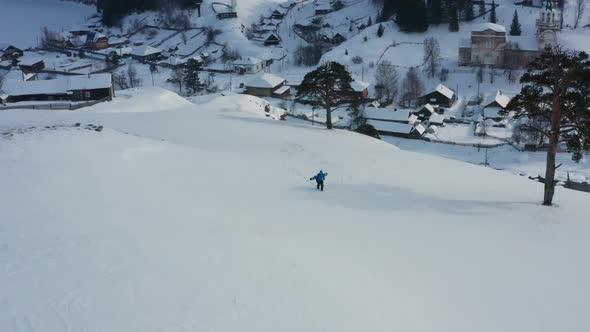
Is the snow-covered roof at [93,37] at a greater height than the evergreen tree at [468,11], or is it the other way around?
the evergreen tree at [468,11]

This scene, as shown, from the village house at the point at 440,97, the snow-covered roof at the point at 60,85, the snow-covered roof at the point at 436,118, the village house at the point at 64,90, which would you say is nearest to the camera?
the village house at the point at 64,90

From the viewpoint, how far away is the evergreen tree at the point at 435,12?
55.0 metres

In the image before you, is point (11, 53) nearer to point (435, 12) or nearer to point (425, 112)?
point (435, 12)

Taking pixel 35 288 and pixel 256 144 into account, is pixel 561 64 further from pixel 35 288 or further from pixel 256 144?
pixel 35 288

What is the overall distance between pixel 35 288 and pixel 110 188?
4321 millimetres

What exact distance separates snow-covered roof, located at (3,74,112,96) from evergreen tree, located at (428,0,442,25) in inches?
1388

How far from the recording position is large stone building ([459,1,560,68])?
152 ft

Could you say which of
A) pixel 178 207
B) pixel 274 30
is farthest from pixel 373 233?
pixel 274 30

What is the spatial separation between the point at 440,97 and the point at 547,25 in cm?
1714

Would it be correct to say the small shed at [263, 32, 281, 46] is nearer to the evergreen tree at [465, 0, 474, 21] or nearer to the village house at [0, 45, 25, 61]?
the evergreen tree at [465, 0, 474, 21]

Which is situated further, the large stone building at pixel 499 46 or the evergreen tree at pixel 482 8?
Answer: the evergreen tree at pixel 482 8

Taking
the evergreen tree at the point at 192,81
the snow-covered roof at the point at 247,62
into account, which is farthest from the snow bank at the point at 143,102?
the snow-covered roof at the point at 247,62

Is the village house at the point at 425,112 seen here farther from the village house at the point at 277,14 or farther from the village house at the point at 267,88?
the village house at the point at 277,14

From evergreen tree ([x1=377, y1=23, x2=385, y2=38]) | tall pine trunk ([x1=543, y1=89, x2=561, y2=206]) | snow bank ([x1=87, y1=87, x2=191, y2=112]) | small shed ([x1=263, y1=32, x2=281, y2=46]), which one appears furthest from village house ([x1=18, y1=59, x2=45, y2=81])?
tall pine trunk ([x1=543, y1=89, x2=561, y2=206])
